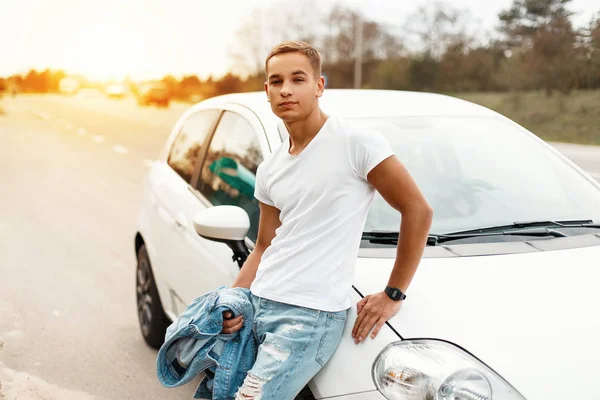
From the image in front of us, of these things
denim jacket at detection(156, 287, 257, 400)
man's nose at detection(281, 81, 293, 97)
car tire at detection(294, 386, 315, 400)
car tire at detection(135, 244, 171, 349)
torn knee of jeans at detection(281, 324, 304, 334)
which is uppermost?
man's nose at detection(281, 81, 293, 97)

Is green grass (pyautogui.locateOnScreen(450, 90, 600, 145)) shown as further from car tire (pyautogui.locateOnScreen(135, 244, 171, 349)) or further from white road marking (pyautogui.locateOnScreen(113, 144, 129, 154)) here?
car tire (pyautogui.locateOnScreen(135, 244, 171, 349))

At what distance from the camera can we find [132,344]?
4.67 metres

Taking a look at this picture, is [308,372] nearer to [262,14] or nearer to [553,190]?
[553,190]

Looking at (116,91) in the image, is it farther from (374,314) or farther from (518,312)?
(518,312)

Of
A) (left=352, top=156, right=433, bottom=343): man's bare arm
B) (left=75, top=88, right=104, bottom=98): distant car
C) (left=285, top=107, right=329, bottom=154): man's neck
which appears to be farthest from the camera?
(left=75, top=88, right=104, bottom=98): distant car

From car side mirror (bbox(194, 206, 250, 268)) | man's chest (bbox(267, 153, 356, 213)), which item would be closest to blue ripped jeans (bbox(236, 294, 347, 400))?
man's chest (bbox(267, 153, 356, 213))

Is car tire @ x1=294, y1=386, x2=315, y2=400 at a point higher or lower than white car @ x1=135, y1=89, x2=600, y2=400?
lower

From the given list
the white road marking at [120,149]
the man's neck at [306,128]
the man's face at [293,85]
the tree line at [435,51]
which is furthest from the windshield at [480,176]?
the tree line at [435,51]

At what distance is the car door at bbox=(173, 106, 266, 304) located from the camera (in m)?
3.15

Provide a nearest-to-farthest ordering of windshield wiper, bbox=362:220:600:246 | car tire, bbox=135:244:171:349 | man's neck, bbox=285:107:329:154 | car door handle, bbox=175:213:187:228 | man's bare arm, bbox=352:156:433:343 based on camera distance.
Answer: man's bare arm, bbox=352:156:433:343 → man's neck, bbox=285:107:329:154 → windshield wiper, bbox=362:220:600:246 → car door handle, bbox=175:213:187:228 → car tire, bbox=135:244:171:349

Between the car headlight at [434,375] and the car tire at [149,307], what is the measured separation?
2.46 meters

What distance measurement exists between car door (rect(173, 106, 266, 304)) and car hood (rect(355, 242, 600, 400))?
2.64 ft

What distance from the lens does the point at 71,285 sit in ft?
19.6

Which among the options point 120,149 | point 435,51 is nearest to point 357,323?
point 120,149
